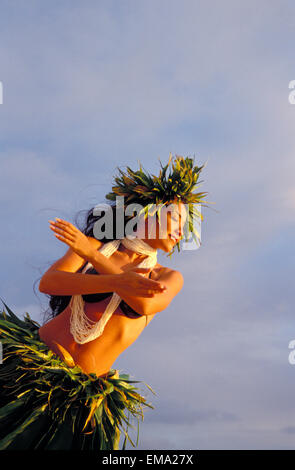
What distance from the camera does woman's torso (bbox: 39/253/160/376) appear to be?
171 inches

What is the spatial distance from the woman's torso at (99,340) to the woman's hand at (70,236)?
57cm

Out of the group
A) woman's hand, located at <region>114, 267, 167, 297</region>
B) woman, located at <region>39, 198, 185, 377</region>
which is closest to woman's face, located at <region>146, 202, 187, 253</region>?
woman, located at <region>39, 198, 185, 377</region>

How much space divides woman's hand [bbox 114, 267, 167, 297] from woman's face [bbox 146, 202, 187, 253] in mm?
793

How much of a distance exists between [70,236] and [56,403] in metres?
1.28

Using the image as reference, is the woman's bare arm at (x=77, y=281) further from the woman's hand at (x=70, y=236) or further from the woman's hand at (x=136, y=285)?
the woman's hand at (x=70, y=236)

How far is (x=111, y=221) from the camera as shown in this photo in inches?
192

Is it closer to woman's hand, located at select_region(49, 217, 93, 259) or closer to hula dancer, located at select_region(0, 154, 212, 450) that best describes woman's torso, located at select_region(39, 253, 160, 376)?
hula dancer, located at select_region(0, 154, 212, 450)

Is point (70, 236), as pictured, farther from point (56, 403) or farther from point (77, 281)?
point (56, 403)

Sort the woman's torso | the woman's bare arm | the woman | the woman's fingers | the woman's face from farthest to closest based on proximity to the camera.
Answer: the woman's face → the woman's torso → the woman → the woman's bare arm → the woman's fingers

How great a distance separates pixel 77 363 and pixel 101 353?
211 mm

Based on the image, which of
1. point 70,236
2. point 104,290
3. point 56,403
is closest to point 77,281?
point 104,290

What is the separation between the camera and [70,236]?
4031 mm

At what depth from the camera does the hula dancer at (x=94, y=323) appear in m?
3.99
